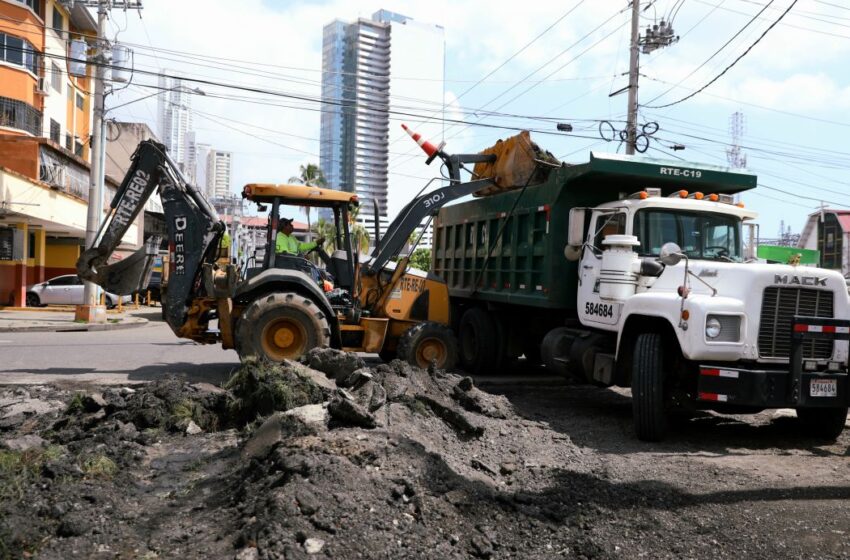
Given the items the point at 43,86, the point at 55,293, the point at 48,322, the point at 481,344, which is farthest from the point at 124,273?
the point at 43,86

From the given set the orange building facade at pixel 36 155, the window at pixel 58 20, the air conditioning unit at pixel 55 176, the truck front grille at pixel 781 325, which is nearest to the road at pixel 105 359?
the truck front grille at pixel 781 325

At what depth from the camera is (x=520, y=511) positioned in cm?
476

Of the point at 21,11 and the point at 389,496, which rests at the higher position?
the point at 21,11

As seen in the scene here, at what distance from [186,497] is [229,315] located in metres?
4.92

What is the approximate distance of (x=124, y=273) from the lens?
10461mm

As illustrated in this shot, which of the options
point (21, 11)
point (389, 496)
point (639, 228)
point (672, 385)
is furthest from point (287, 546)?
point (21, 11)

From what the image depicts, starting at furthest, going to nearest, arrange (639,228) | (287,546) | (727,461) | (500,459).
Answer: (639,228)
(727,461)
(500,459)
(287,546)

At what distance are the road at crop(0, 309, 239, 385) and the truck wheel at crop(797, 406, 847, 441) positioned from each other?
7.23 m

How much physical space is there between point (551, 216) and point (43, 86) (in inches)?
1076

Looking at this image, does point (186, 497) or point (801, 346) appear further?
Answer: point (801, 346)

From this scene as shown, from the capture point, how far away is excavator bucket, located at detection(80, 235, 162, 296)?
10422mm

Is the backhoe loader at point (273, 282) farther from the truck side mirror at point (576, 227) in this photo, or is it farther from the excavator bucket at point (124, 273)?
the truck side mirror at point (576, 227)

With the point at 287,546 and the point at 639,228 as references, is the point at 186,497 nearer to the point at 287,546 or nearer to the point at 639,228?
the point at 287,546

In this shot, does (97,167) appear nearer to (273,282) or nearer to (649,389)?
(273,282)
